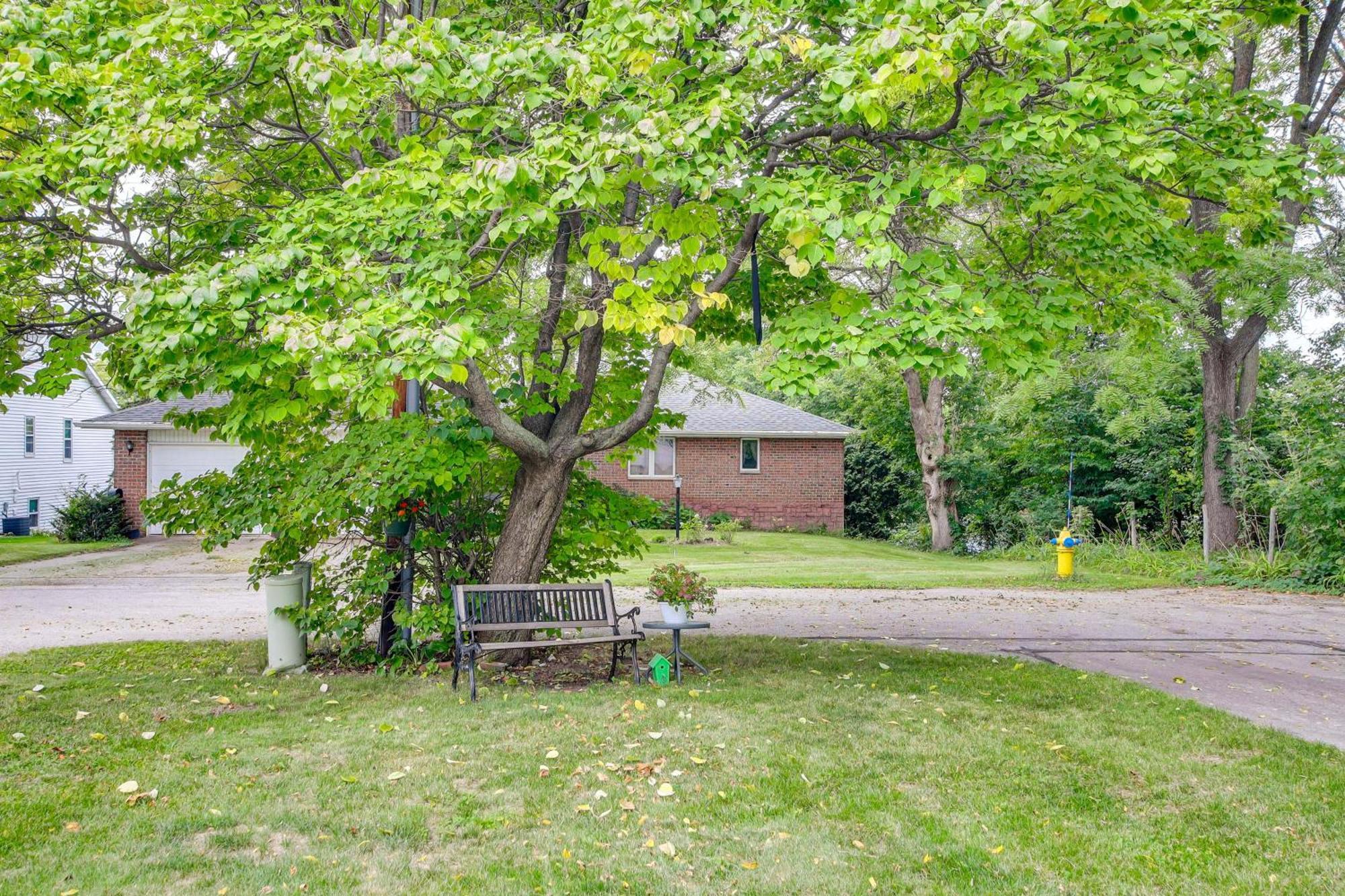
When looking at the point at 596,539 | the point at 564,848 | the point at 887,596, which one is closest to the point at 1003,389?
the point at 887,596

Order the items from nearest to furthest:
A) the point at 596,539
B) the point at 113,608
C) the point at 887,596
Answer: the point at 596,539, the point at 113,608, the point at 887,596

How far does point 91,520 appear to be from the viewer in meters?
20.0

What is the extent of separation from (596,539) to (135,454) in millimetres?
18397

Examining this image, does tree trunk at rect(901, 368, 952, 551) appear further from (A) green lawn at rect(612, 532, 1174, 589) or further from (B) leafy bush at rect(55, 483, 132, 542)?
(B) leafy bush at rect(55, 483, 132, 542)

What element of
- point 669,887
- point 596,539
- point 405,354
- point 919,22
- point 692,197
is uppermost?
point 919,22

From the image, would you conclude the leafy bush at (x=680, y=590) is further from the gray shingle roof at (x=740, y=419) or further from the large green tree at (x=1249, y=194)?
the gray shingle roof at (x=740, y=419)

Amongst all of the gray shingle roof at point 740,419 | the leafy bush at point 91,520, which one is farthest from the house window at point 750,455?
the leafy bush at point 91,520

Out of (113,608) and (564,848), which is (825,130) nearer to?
(564,848)

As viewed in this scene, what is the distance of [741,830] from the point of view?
13.4 feet

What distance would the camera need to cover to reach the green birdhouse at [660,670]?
22.7ft

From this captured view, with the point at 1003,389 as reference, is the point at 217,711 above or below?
below

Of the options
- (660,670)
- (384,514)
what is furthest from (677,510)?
(660,670)

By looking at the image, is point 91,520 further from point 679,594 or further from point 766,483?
point 679,594

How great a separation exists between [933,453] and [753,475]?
4887mm
